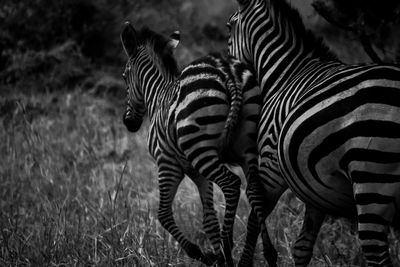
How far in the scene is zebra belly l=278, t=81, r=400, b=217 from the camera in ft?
10.3

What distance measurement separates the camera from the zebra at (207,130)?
4.41m

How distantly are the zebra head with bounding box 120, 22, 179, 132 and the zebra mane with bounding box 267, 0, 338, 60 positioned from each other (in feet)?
3.73

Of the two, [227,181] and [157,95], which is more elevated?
[157,95]

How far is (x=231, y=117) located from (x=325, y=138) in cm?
109

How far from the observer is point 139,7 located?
12.4 metres

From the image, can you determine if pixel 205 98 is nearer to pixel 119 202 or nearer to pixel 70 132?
pixel 119 202

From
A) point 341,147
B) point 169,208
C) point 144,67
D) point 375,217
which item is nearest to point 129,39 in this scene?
point 144,67

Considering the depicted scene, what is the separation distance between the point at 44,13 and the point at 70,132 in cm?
353

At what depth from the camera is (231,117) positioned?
170 inches

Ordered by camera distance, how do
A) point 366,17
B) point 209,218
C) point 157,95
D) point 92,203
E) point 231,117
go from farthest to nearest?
point 92,203
point 366,17
point 157,95
point 209,218
point 231,117

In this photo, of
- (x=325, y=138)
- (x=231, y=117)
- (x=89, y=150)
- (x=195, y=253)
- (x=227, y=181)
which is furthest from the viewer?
(x=89, y=150)

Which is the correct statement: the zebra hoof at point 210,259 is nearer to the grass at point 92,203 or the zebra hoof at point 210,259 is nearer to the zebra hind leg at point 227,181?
the grass at point 92,203

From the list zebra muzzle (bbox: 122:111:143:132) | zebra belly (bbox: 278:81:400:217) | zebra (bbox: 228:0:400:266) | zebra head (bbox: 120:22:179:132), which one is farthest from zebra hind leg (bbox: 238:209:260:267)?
zebra muzzle (bbox: 122:111:143:132)

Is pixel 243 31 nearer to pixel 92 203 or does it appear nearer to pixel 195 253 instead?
pixel 195 253
